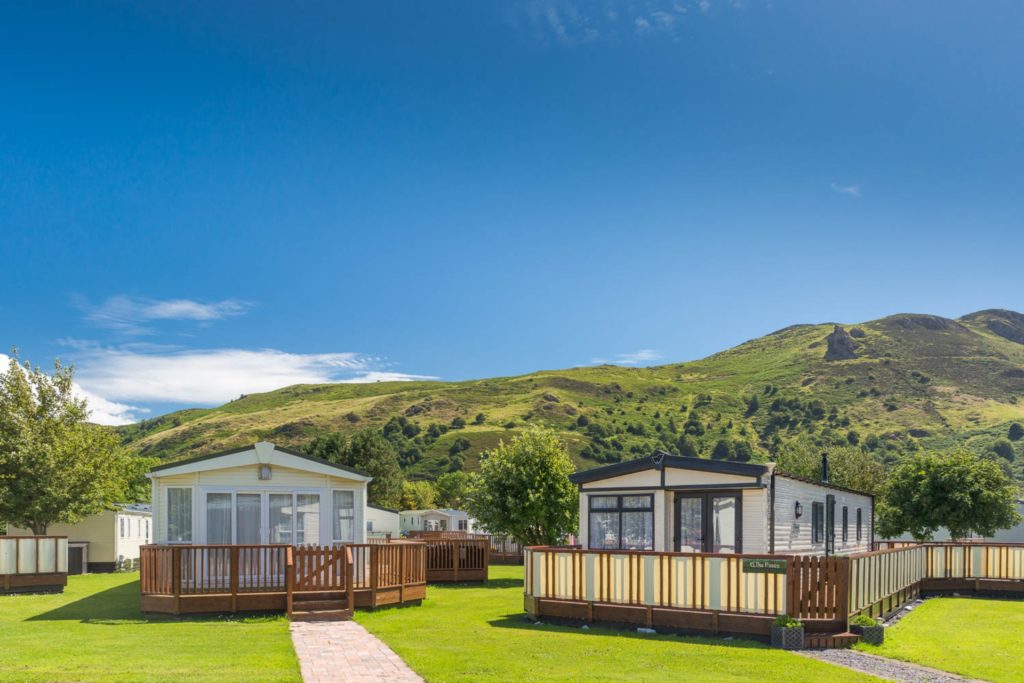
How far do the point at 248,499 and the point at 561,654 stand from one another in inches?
370

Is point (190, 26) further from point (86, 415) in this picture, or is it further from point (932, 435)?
point (932, 435)

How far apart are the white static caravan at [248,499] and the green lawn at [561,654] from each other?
3.26 meters

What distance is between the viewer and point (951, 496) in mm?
31609

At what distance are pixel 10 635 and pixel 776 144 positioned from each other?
94.2 ft

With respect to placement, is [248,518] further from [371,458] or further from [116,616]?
[371,458]

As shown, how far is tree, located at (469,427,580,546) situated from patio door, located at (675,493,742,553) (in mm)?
10119

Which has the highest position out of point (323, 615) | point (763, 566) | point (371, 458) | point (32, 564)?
point (763, 566)

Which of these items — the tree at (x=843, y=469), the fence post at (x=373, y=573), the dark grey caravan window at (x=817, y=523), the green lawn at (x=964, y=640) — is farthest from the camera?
the tree at (x=843, y=469)

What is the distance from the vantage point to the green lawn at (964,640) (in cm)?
1120

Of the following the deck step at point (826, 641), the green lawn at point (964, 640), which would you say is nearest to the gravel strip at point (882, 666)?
the deck step at point (826, 641)

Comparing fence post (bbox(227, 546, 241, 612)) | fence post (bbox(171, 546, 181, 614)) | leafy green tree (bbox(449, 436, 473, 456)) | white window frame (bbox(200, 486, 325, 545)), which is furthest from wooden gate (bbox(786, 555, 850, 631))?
leafy green tree (bbox(449, 436, 473, 456))

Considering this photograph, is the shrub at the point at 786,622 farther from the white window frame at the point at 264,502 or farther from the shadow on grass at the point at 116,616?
the white window frame at the point at 264,502

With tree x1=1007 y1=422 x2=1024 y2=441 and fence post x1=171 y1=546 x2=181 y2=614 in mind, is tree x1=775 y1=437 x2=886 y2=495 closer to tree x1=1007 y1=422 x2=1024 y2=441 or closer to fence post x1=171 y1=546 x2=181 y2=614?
fence post x1=171 y1=546 x2=181 y2=614

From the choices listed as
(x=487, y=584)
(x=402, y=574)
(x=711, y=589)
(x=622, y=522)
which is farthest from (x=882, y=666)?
(x=487, y=584)
